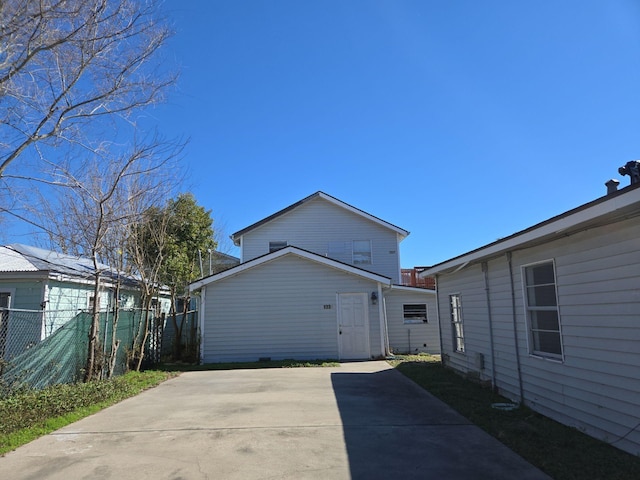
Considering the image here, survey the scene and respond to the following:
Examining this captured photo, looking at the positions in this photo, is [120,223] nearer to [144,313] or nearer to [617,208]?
[144,313]

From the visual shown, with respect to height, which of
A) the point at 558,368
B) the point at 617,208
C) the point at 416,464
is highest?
the point at 617,208

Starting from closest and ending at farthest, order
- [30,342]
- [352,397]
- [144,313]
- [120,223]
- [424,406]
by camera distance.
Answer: [424,406]
[352,397]
[30,342]
[120,223]
[144,313]

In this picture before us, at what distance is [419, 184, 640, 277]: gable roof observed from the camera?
4.52 m

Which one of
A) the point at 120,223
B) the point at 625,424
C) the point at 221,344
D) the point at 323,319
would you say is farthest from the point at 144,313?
the point at 625,424

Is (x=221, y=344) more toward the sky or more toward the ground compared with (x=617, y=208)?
more toward the ground

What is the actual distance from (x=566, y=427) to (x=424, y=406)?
2249 millimetres

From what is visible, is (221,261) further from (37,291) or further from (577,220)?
(577,220)

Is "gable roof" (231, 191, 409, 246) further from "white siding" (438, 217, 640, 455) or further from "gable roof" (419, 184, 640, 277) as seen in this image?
"white siding" (438, 217, 640, 455)

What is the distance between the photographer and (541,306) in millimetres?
7184

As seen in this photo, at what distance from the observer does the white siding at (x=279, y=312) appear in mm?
14961

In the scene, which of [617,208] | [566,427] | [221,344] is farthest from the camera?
[221,344]

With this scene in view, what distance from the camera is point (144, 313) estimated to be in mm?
13609

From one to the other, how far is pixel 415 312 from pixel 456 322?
599cm


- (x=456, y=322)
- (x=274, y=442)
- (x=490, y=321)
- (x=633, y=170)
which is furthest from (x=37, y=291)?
(x=633, y=170)
